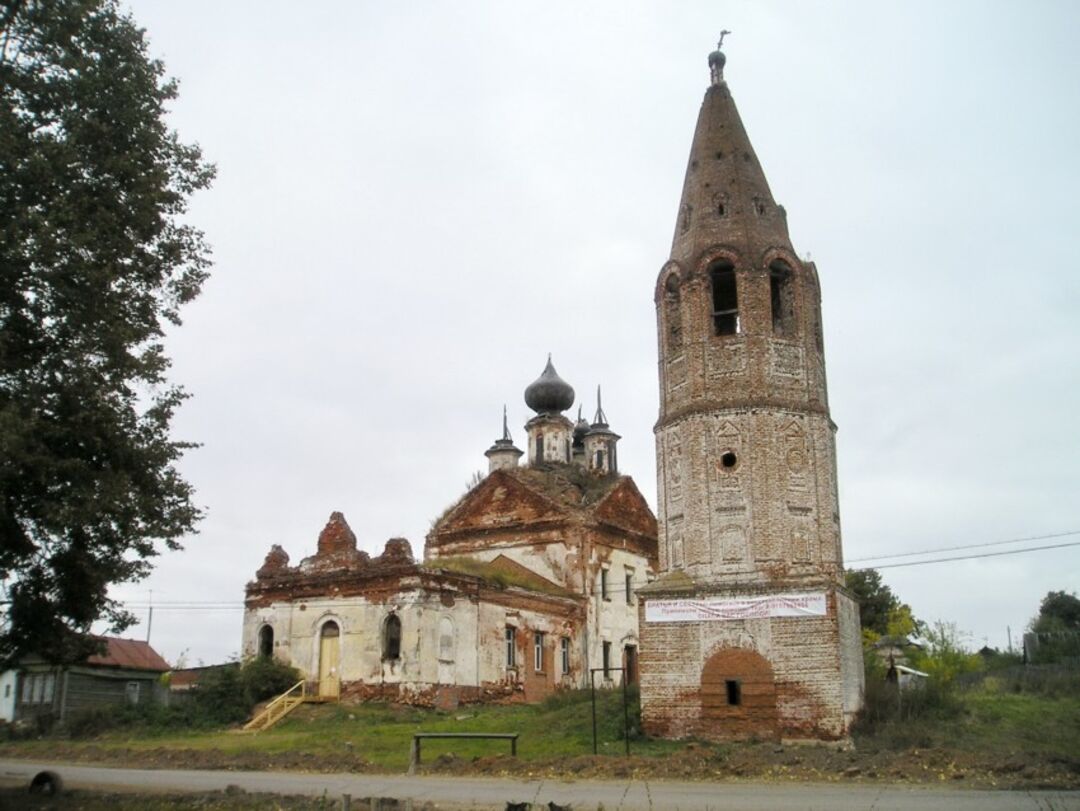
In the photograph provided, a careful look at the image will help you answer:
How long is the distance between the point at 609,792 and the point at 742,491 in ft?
29.9

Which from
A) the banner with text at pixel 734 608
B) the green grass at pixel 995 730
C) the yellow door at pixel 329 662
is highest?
the banner with text at pixel 734 608

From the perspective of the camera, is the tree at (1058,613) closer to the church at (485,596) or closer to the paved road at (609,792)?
the church at (485,596)

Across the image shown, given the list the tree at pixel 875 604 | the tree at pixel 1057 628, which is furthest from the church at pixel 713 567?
the tree at pixel 875 604

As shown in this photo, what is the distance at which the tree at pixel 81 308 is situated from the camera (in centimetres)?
1378

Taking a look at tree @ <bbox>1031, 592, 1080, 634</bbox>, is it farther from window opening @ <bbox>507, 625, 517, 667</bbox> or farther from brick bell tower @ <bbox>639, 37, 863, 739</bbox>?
brick bell tower @ <bbox>639, 37, 863, 739</bbox>

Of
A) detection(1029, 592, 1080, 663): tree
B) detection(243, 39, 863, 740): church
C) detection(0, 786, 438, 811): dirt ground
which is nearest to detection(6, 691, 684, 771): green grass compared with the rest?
detection(243, 39, 863, 740): church

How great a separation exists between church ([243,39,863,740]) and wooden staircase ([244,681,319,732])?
684 mm

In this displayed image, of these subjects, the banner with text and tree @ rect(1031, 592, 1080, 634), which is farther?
tree @ rect(1031, 592, 1080, 634)

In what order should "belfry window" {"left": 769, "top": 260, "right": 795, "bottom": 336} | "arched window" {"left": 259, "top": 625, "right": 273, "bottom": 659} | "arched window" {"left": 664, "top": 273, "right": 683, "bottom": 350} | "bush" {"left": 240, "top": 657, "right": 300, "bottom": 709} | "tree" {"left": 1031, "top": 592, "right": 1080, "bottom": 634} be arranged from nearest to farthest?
"belfry window" {"left": 769, "top": 260, "right": 795, "bottom": 336} < "arched window" {"left": 664, "top": 273, "right": 683, "bottom": 350} < "bush" {"left": 240, "top": 657, "right": 300, "bottom": 709} < "arched window" {"left": 259, "top": 625, "right": 273, "bottom": 659} < "tree" {"left": 1031, "top": 592, "right": 1080, "bottom": 634}

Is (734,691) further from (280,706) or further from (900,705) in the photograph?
(280,706)

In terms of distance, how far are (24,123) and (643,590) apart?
14696mm

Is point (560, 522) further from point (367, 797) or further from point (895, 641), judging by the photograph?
point (367, 797)

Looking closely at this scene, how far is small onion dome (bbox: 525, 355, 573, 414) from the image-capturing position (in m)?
45.1

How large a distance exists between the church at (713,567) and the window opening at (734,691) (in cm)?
2
